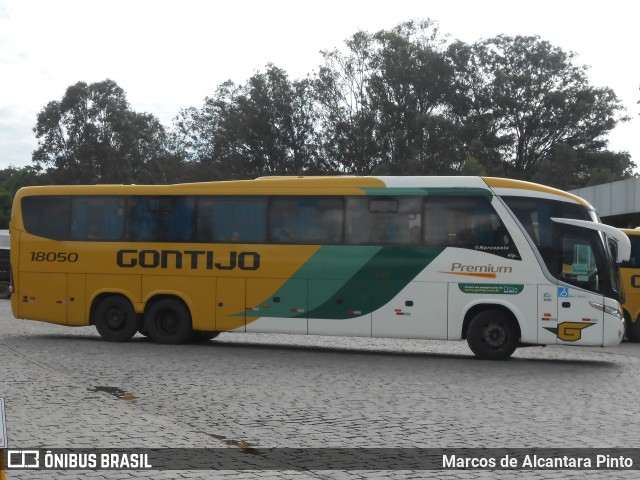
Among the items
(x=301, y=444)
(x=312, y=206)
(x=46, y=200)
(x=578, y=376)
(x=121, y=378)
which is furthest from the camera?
(x=46, y=200)

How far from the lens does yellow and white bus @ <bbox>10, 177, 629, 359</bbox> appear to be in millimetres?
18047

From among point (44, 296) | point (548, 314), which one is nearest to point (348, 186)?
point (548, 314)

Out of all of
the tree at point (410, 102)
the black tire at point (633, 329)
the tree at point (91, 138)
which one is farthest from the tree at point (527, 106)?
the black tire at point (633, 329)

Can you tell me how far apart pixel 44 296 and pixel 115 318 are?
1.65m

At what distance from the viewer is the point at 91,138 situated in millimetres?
86125

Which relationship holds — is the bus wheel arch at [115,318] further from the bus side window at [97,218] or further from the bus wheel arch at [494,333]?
the bus wheel arch at [494,333]

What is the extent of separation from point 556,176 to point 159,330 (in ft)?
184

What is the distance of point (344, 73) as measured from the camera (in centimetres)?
7688

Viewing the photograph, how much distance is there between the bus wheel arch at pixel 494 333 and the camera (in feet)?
59.3

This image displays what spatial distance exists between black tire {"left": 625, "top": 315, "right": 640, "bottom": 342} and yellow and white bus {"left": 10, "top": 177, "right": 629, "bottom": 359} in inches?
267

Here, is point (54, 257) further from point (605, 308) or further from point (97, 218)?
point (605, 308)

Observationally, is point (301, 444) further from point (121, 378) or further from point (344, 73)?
point (344, 73)

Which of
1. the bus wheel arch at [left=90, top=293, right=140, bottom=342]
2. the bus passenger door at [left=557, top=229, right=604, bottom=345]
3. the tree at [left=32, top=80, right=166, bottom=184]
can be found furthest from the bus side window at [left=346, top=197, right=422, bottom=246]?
the tree at [left=32, top=80, right=166, bottom=184]

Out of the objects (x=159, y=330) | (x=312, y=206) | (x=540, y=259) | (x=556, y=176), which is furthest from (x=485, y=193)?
(x=556, y=176)
